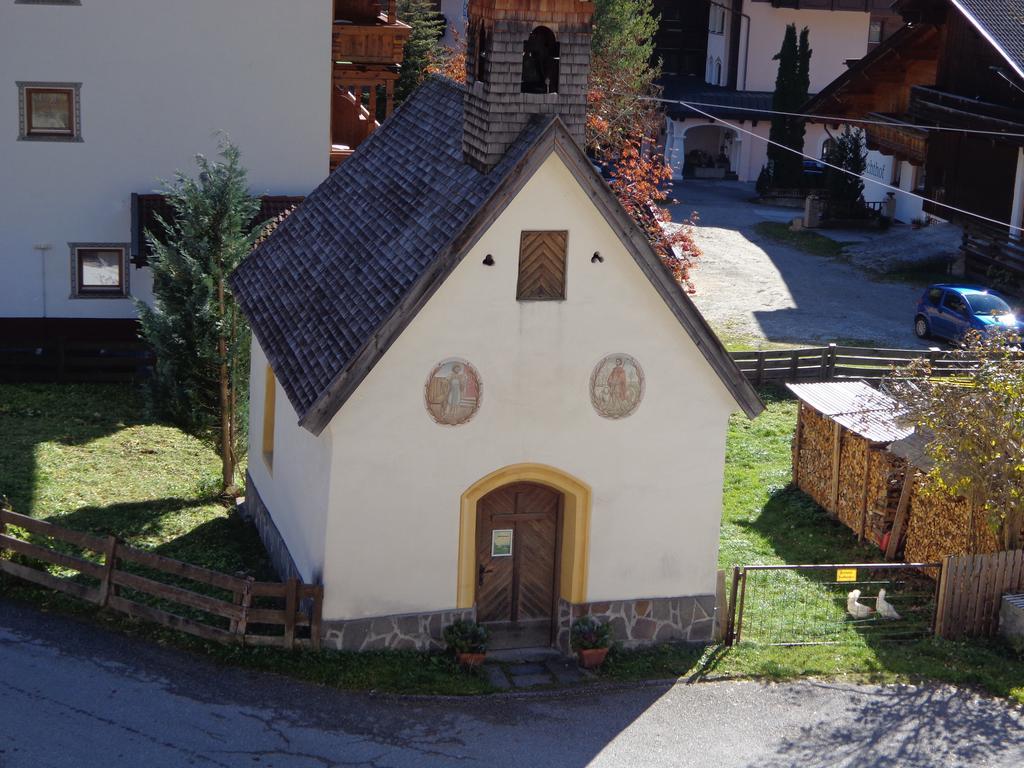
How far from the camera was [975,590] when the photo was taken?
19.1 metres

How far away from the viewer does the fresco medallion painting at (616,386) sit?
57.2 feet

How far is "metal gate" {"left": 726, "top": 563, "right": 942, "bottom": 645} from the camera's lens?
18891mm

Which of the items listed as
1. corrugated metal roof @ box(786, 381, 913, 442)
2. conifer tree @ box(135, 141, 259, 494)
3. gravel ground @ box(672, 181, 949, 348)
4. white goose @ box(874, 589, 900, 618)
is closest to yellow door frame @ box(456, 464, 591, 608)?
white goose @ box(874, 589, 900, 618)

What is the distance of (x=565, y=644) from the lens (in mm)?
18031

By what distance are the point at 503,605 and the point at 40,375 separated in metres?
16.0

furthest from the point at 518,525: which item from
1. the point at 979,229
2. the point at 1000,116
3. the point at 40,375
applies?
the point at 979,229

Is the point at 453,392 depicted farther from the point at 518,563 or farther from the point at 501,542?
the point at 518,563

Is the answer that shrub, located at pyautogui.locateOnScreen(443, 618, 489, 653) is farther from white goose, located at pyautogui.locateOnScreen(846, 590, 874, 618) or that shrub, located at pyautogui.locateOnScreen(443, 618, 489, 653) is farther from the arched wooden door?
white goose, located at pyautogui.locateOnScreen(846, 590, 874, 618)

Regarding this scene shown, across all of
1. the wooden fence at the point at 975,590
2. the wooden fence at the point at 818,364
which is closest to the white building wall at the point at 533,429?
the wooden fence at the point at 975,590

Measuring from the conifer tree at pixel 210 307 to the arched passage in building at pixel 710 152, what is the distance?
4054 cm

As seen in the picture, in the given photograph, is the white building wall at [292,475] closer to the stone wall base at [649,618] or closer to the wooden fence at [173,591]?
the wooden fence at [173,591]

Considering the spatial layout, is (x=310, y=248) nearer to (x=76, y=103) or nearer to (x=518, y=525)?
(x=518, y=525)

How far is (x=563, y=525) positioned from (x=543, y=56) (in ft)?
19.4

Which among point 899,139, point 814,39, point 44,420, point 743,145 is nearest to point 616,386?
point 44,420
